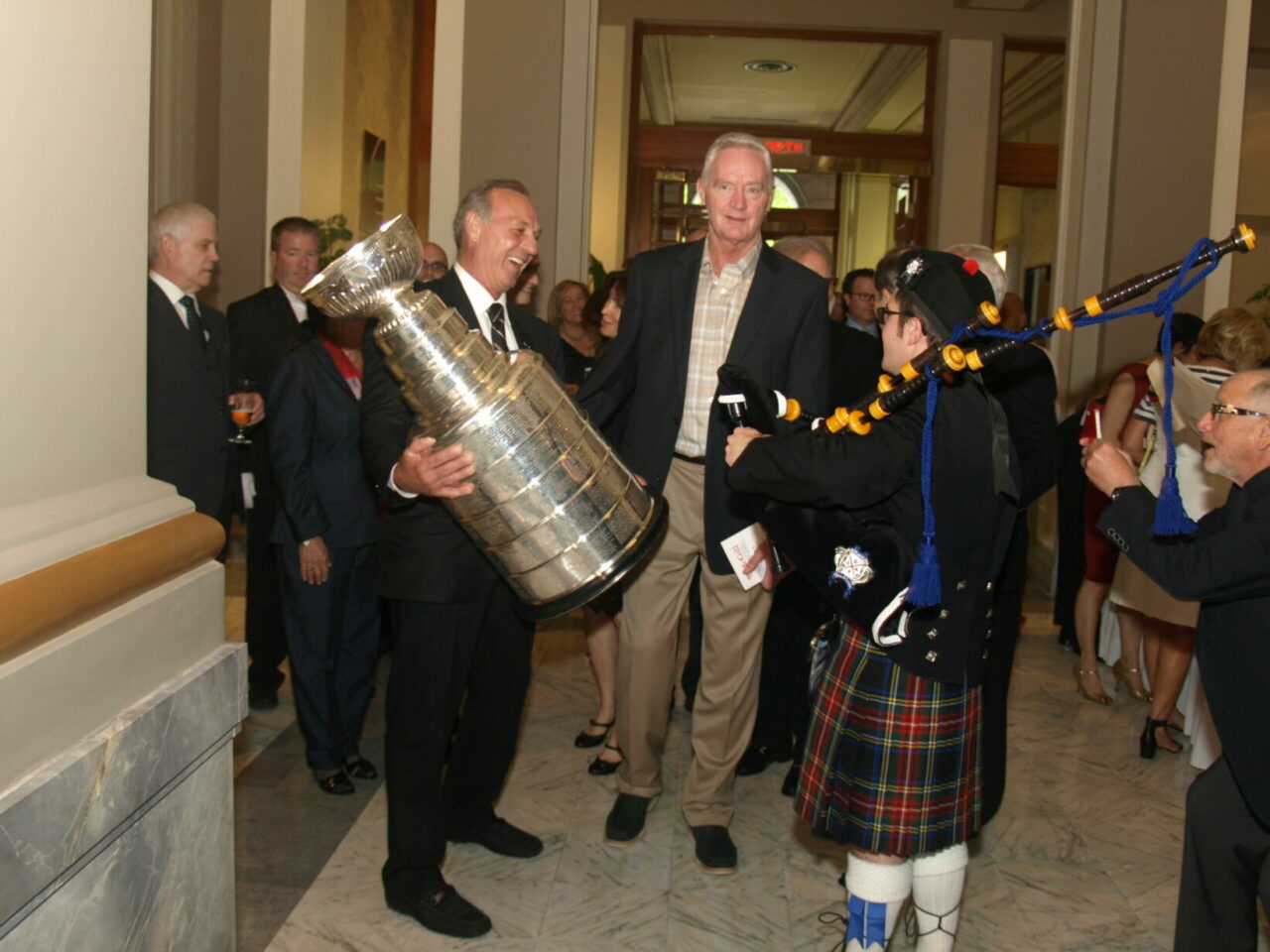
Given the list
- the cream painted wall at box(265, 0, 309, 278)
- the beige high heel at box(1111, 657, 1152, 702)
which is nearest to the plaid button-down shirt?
the beige high heel at box(1111, 657, 1152, 702)

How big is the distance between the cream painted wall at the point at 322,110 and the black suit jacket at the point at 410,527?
4.31 metres

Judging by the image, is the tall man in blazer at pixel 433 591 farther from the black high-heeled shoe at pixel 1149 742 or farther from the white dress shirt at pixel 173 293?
the black high-heeled shoe at pixel 1149 742

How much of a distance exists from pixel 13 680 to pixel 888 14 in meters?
9.31

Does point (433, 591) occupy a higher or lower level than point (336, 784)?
higher

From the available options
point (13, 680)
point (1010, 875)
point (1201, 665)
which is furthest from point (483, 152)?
point (13, 680)

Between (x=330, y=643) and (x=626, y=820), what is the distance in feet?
3.51

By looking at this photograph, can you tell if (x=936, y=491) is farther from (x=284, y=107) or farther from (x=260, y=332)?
(x=284, y=107)

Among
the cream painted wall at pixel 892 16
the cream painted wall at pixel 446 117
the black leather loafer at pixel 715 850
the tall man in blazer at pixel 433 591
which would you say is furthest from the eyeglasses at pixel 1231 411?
the cream painted wall at pixel 892 16

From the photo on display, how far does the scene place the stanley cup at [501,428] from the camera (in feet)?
7.09

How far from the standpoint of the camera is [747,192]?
10.1 ft

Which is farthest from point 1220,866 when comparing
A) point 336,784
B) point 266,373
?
point 266,373

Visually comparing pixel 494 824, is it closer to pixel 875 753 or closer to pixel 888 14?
pixel 875 753

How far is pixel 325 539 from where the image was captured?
3709mm

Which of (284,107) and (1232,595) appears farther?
(284,107)
